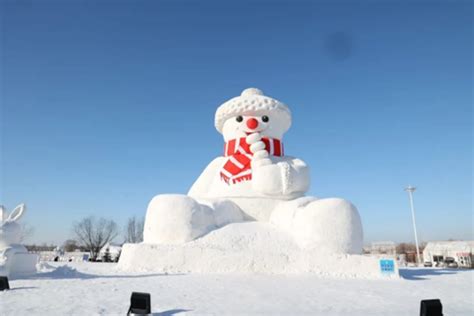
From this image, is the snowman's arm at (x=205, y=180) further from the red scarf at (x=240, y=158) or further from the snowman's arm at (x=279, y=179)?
the snowman's arm at (x=279, y=179)

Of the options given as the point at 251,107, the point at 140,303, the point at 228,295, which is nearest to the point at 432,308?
the point at 228,295

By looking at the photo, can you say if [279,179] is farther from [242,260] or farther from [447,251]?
[447,251]

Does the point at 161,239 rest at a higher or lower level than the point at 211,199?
lower

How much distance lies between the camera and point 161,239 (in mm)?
8273

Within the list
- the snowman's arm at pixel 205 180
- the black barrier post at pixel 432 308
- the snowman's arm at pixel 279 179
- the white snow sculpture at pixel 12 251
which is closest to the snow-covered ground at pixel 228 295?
the white snow sculpture at pixel 12 251

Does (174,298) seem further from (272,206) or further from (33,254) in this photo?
(272,206)

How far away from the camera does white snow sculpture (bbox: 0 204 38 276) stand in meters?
7.02

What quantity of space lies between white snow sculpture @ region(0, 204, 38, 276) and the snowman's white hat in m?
6.37

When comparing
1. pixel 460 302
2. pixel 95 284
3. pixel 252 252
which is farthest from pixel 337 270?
pixel 95 284

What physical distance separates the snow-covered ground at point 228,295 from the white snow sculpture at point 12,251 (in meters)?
0.51

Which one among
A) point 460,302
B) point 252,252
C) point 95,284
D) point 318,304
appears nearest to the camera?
point 318,304

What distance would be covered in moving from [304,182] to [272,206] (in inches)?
46.9

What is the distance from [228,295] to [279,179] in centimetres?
459

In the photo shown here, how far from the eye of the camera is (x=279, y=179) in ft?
30.7
